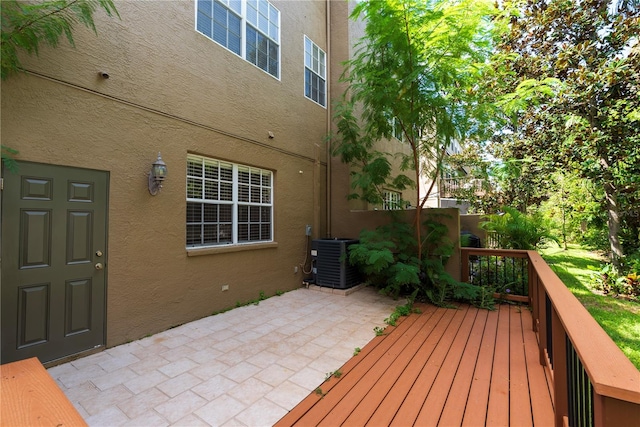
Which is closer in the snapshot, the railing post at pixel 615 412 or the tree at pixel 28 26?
the railing post at pixel 615 412

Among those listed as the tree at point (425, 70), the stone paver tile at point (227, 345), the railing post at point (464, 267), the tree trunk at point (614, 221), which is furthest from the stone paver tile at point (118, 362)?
the tree trunk at point (614, 221)

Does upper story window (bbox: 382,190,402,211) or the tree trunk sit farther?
the tree trunk

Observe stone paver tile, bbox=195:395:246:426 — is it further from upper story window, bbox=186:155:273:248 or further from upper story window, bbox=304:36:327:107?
upper story window, bbox=304:36:327:107

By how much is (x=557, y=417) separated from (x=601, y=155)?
654cm

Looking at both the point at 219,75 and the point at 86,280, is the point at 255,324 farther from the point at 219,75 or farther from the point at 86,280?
the point at 219,75

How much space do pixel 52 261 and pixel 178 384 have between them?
6.14ft

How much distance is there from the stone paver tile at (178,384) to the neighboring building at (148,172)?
1.26m

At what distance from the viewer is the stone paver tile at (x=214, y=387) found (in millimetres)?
2504

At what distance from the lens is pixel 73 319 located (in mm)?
3129

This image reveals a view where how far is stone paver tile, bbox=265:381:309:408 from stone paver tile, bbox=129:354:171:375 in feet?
4.32

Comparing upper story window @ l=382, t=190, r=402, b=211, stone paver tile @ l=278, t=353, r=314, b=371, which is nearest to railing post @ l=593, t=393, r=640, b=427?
stone paver tile @ l=278, t=353, r=314, b=371

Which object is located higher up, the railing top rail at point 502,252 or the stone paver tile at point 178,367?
the railing top rail at point 502,252

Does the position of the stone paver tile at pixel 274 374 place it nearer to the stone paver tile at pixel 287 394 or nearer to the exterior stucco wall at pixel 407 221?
the stone paver tile at pixel 287 394

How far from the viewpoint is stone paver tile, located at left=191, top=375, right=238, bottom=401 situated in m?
2.50
